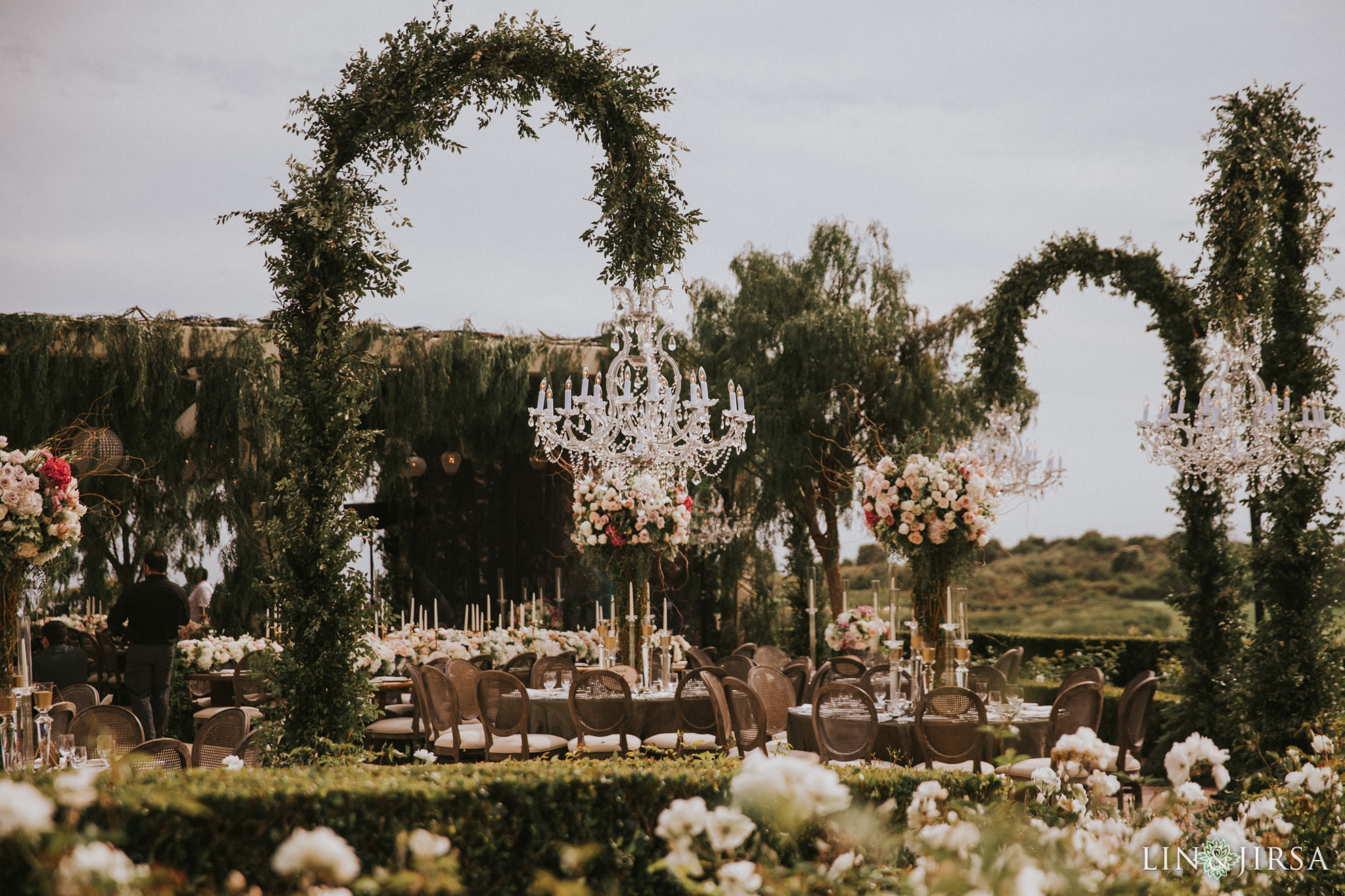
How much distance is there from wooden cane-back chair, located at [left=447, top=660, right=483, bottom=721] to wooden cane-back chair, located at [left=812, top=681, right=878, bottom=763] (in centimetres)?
253

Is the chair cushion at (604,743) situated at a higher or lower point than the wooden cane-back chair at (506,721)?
lower

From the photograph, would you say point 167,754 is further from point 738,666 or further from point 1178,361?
point 1178,361

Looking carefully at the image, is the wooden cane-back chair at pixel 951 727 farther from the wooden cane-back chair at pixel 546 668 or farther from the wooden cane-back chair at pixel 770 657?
the wooden cane-back chair at pixel 770 657

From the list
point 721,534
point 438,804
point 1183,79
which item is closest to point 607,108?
point 438,804

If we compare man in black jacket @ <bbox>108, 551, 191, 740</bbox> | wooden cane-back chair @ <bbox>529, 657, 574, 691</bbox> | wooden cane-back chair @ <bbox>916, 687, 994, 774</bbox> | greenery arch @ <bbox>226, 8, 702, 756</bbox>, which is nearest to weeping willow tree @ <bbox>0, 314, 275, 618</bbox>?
man in black jacket @ <bbox>108, 551, 191, 740</bbox>

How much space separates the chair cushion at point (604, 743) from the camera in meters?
6.59

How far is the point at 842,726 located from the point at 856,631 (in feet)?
14.0

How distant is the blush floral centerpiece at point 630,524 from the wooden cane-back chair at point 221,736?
322 centimetres

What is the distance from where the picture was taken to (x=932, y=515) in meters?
6.16

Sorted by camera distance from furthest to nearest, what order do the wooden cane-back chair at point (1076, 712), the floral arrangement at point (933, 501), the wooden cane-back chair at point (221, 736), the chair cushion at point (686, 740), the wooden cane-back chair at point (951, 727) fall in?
the chair cushion at point (686, 740)
the floral arrangement at point (933, 501)
the wooden cane-back chair at point (1076, 712)
the wooden cane-back chair at point (951, 727)
the wooden cane-back chair at point (221, 736)

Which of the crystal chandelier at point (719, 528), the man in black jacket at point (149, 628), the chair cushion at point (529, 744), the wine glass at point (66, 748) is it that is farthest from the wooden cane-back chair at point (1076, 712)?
the crystal chandelier at point (719, 528)

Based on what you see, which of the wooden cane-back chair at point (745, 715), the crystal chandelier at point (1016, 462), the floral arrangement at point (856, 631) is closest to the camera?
the wooden cane-back chair at point (745, 715)

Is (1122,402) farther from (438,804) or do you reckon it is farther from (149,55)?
(149,55)

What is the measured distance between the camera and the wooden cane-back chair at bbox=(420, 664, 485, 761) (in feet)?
22.2
